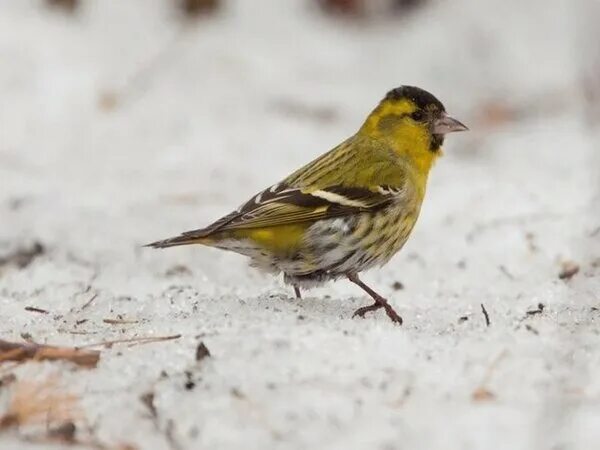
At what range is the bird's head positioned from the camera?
14.9ft

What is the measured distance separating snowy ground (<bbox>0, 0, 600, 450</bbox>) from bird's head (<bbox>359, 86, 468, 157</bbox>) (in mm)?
582

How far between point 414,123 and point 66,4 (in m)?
4.57

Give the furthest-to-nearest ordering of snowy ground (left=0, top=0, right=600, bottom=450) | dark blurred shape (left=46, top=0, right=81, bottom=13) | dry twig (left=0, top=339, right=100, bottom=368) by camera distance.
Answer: dark blurred shape (left=46, top=0, right=81, bottom=13) < dry twig (left=0, top=339, right=100, bottom=368) < snowy ground (left=0, top=0, right=600, bottom=450)

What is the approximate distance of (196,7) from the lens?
8805mm

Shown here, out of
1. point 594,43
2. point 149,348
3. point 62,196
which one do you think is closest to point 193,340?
point 149,348

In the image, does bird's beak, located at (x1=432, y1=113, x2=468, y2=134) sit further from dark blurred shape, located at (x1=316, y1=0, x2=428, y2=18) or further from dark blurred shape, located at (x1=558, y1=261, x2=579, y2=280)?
dark blurred shape, located at (x1=316, y1=0, x2=428, y2=18)

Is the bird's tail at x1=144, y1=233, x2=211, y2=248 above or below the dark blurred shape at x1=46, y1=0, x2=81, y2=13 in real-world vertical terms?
below

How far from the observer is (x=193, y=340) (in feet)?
10.4

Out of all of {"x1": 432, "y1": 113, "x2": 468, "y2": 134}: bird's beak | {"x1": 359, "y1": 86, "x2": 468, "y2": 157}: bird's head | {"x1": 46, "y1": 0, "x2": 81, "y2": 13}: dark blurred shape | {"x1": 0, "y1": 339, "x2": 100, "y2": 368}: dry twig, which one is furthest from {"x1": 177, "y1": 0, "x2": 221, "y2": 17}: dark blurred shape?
{"x1": 0, "y1": 339, "x2": 100, "y2": 368}: dry twig

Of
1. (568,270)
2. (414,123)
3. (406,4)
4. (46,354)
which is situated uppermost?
(406,4)

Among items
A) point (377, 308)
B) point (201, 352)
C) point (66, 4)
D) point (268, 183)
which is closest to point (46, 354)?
point (201, 352)

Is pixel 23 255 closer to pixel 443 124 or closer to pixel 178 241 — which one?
pixel 178 241

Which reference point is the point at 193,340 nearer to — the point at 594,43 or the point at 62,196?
the point at 62,196

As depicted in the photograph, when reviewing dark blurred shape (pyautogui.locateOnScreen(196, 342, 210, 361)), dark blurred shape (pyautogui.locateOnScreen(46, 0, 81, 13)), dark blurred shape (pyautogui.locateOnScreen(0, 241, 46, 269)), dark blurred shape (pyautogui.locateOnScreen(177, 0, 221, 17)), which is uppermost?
dark blurred shape (pyautogui.locateOnScreen(177, 0, 221, 17))
